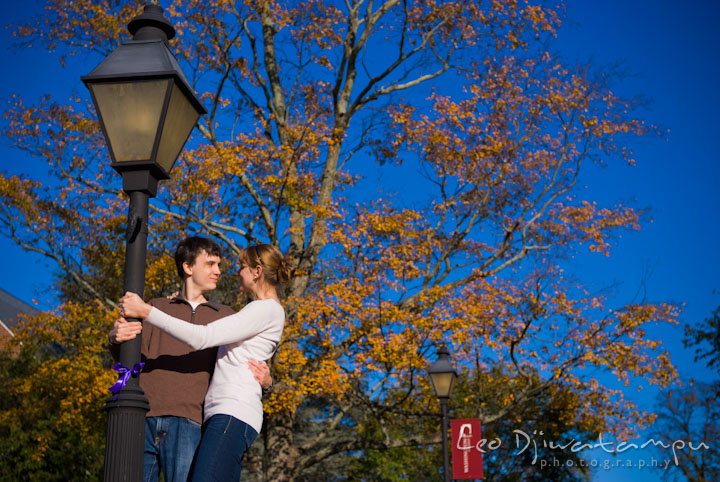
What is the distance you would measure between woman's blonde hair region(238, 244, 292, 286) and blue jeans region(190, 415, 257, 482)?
0.78 m

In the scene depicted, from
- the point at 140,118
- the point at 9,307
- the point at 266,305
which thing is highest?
the point at 9,307

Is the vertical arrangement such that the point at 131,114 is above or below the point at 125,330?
above

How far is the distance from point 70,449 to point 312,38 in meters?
15.6

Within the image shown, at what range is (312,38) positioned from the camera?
752 inches

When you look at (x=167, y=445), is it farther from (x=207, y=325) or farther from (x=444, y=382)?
(x=444, y=382)

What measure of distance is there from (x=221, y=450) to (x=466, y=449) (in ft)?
41.4

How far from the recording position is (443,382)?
1327 centimetres

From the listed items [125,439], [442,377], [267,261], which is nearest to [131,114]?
[267,261]

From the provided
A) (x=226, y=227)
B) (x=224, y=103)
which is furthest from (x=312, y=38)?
(x=226, y=227)

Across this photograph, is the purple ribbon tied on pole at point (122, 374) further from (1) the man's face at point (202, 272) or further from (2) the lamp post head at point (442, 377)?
Result: (2) the lamp post head at point (442, 377)

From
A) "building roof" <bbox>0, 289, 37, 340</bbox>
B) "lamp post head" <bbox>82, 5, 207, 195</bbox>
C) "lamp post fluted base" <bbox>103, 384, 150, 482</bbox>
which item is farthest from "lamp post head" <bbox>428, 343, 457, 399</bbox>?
"building roof" <bbox>0, 289, 37, 340</bbox>

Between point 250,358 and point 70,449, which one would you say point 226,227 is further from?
point 250,358

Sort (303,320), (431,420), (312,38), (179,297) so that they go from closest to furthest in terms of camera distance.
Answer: (179,297) < (303,320) < (312,38) < (431,420)

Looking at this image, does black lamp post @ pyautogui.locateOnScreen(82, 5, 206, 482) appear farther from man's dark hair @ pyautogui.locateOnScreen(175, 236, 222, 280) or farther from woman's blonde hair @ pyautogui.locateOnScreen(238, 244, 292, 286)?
woman's blonde hair @ pyautogui.locateOnScreen(238, 244, 292, 286)
